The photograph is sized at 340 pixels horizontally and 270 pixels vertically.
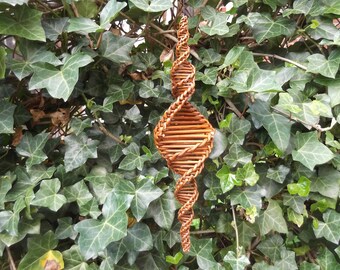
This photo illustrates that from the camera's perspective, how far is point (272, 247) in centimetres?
95

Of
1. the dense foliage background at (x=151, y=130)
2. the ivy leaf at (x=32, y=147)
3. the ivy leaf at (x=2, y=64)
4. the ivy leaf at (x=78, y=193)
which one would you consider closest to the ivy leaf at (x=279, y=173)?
the dense foliage background at (x=151, y=130)

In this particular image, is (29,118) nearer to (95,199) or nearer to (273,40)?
(95,199)

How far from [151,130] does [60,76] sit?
0.84 ft

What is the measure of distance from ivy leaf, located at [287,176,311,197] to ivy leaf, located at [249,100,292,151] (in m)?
0.11

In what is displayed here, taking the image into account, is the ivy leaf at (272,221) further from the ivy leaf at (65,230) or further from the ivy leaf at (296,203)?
the ivy leaf at (65,230)

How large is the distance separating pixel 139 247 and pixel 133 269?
7 centimetres


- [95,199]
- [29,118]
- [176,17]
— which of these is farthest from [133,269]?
[176,17]

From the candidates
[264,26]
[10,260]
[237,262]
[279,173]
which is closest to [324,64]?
[264,26]

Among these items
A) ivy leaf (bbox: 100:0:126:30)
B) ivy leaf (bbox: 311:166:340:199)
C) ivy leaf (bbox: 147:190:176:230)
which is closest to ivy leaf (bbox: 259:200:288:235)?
ivy leaf (bbox: 311:166:340:199)

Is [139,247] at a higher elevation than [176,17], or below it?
below

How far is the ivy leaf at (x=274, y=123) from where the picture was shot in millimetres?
846

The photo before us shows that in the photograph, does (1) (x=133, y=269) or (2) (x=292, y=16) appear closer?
(1) (x=133, y=269)

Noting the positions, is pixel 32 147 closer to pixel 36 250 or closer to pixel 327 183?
pixel 36 250

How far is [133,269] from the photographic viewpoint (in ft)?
2.77
